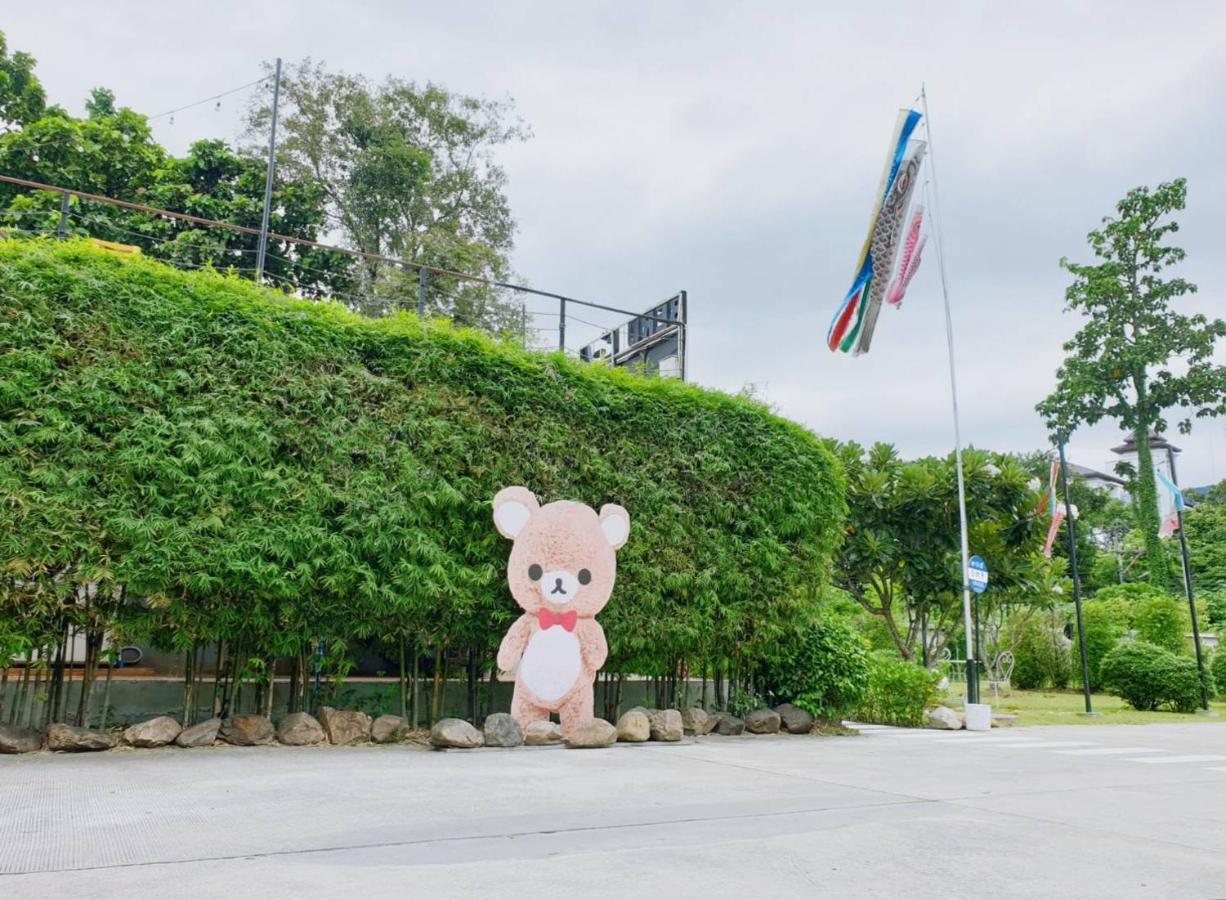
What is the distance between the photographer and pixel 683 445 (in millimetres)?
9953

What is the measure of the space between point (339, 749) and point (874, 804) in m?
4.76

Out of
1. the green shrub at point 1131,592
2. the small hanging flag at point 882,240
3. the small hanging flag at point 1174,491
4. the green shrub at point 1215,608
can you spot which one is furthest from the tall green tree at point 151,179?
the green shrub at point 1215,608

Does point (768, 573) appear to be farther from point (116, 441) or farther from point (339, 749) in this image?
point (116, 441)

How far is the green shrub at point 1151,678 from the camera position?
18.0m

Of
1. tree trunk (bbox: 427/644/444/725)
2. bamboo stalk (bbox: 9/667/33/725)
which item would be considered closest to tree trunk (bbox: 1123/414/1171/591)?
tree trunk (bbox: 427/644/444/725)

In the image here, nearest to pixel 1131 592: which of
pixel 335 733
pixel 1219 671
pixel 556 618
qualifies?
pixel 1219 671

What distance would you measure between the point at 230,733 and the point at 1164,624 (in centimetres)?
2335

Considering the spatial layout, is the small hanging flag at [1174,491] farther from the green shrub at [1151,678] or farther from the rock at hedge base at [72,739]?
the rock at hedge base at [72,739]

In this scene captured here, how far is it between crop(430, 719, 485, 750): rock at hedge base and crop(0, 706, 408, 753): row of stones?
67 cm

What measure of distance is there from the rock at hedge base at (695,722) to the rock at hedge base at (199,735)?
16.3 feet

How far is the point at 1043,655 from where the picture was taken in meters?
23.3

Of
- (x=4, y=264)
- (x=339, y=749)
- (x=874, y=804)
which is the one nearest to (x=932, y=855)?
(x=874, y=804)

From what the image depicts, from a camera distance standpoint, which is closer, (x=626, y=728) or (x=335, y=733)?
(x=335, y=733)

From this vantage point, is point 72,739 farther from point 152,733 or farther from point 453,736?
point 453,736
